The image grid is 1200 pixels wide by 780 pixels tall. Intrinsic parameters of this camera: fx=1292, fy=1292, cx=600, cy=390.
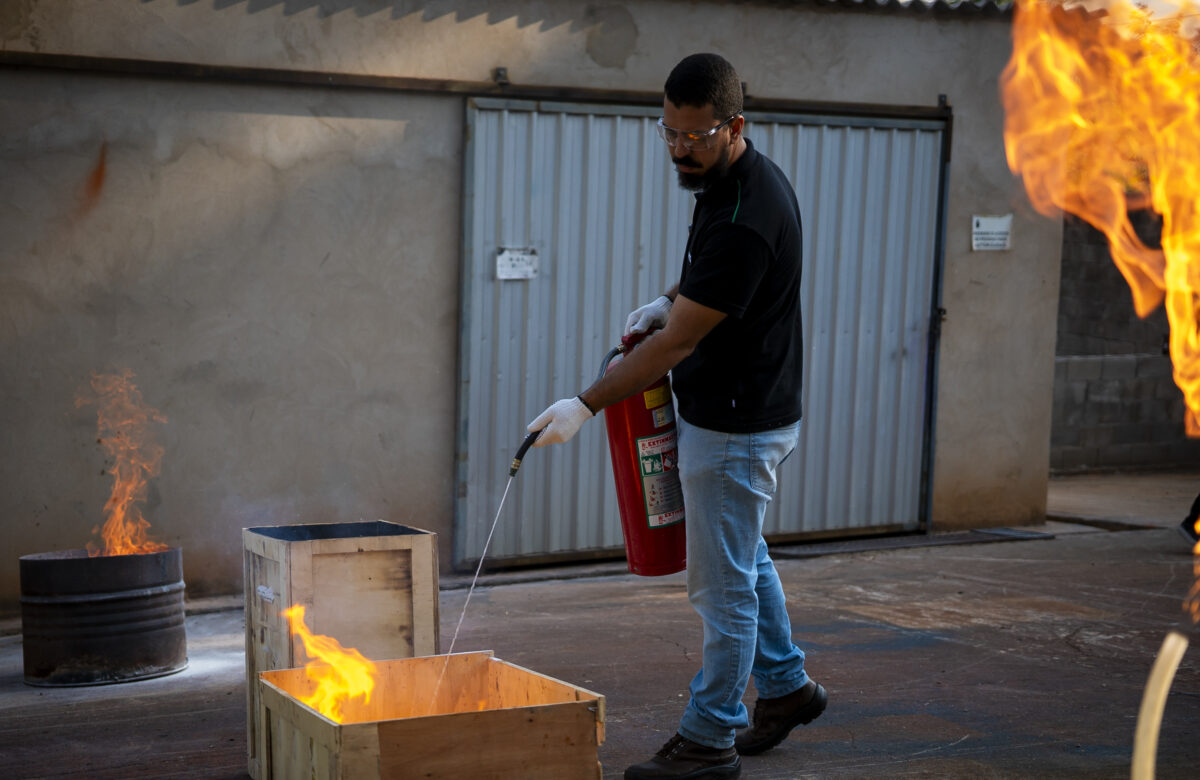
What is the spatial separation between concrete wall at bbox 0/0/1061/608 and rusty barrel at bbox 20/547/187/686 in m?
1.41

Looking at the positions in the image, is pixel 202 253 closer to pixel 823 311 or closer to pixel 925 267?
pixel 823 311

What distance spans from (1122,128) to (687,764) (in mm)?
11572

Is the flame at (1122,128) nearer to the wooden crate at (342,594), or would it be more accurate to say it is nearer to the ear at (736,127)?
the ear at (736,127)

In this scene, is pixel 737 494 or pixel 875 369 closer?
pixel 737 494

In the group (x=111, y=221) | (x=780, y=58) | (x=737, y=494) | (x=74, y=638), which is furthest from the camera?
(x=780, y=58)

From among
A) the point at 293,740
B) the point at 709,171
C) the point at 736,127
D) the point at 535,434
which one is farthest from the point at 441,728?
the point at 736,127

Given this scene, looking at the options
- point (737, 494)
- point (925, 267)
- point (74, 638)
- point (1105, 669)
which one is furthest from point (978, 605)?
point (74, 638)

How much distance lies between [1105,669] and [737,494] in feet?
8.58

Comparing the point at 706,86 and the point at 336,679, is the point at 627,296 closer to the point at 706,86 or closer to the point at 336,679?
the point at 706,86

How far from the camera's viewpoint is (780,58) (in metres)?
8.48

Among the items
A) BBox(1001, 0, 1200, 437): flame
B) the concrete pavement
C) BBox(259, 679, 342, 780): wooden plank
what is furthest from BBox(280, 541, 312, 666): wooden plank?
BBox(1001, 0, 1200, 437): flame

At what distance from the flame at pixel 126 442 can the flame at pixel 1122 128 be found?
16.3 ft

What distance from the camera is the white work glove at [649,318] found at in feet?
14.7

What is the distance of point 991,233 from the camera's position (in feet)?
30.5
